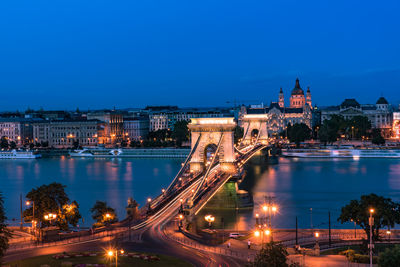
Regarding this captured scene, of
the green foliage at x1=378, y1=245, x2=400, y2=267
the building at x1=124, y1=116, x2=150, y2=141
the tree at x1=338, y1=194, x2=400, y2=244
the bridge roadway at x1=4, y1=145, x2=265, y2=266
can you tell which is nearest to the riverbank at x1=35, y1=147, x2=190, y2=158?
the building at x1=124, y1=116, x2=150, y2=141

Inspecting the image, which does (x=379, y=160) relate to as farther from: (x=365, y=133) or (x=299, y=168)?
(x=365, y=133)

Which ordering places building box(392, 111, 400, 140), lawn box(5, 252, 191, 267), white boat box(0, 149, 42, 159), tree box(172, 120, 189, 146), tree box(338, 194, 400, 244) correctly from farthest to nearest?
1. building box(392, 111, 400, 140)
2. tree box(172, 120, 189, 146)
3. white boat box(0, 149, 42, 159)
4. tree box(338, 194, 400, 244)
5. lawn box(5, 252, 191, 267)

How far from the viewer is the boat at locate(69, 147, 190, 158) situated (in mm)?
80125

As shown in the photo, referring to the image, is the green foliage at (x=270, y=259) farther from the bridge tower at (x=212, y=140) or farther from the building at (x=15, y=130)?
the building at (x=15, y=130)

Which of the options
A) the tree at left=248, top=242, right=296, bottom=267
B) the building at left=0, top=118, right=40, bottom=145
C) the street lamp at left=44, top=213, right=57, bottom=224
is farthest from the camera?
the building at left=0, top=118, right=40, bottom=145

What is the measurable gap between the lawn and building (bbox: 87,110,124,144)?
287 feet

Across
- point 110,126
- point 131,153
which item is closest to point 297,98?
point 110,126

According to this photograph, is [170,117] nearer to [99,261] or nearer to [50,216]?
[50,216]

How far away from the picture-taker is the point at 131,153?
272ft

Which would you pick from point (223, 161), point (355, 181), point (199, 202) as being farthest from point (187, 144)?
point (199, 202)

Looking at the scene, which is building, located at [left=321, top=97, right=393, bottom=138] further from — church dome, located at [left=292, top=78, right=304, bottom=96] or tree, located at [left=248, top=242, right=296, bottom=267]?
tree, located at [left=248, top=242, right=296, bottom=267]

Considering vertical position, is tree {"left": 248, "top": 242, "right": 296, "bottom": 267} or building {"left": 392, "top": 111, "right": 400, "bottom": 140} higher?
building {"left": 392, "top": 111, "right": 400, "bottom": 140}

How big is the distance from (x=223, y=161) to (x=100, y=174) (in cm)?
2129

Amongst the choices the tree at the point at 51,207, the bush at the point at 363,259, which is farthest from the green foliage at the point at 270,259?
the tree at the point at 51,207
